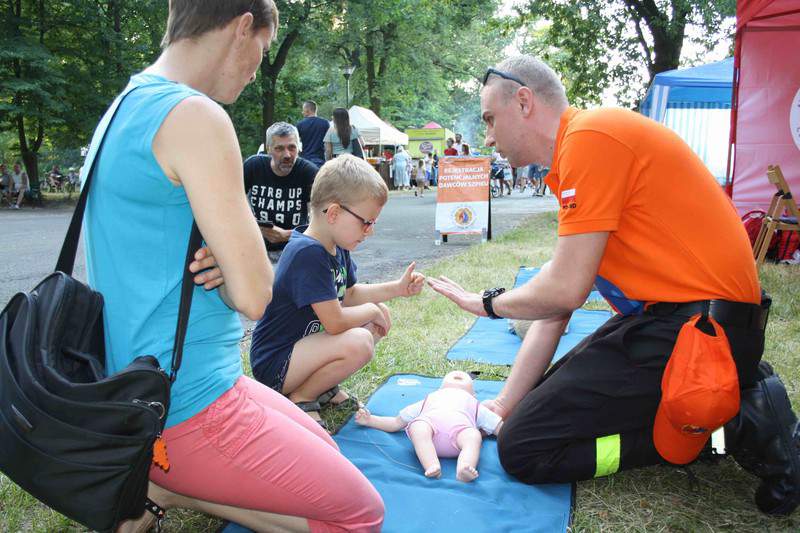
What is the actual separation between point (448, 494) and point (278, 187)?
3.98 meters

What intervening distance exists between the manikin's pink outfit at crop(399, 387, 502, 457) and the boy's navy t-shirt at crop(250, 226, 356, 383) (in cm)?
64

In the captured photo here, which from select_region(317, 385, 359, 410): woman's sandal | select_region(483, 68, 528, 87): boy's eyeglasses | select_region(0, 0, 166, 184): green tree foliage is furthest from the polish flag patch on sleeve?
select_region(0, 0, 166, 184): green tree foliage

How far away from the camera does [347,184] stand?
8.88ft

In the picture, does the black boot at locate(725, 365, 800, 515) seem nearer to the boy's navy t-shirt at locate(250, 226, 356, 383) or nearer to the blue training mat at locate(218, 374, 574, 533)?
the blue training mat at locate(218, 374, 574, 533)

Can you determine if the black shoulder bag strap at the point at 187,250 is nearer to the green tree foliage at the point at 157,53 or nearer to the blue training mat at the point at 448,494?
the blue training mat at the point at 448,494

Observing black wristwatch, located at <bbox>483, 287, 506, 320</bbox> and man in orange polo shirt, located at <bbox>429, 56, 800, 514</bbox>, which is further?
black wristwatch, located at <bbox>483, 287, 506, 320</bbox>

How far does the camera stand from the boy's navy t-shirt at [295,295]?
273 centimetres

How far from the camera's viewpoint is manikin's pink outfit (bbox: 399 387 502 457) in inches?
109

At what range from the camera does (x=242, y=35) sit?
5.28ft

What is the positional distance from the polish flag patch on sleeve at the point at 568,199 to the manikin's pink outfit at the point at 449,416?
3.71 feet

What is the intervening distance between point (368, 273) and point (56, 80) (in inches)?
626

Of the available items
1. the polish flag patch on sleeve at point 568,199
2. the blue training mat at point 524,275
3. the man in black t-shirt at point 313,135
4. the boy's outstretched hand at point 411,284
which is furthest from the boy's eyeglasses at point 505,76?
the man in black t-shirt at point 313,135

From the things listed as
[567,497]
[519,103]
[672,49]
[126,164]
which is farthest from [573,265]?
[672,49]

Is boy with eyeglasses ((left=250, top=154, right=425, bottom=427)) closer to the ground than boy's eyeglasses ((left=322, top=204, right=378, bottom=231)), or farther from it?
closer to the ground
